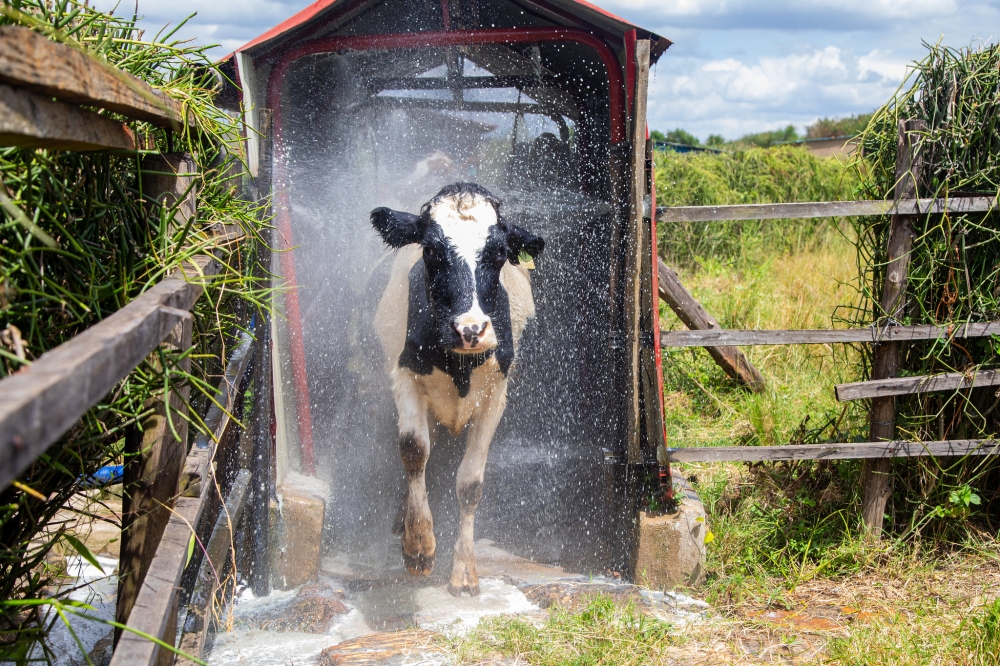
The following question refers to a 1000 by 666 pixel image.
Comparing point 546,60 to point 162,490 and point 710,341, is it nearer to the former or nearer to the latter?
point 710,341

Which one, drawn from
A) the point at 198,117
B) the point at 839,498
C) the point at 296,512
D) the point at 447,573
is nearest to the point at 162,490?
the point at 198,117

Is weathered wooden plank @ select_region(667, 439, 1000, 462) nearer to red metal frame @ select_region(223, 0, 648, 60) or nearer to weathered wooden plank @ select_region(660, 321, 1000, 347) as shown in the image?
weathered wooden plank @ select_region(660, 321, 1000, 347)

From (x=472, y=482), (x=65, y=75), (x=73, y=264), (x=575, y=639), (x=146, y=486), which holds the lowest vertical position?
(x=575, y=639)

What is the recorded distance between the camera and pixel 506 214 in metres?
6.16

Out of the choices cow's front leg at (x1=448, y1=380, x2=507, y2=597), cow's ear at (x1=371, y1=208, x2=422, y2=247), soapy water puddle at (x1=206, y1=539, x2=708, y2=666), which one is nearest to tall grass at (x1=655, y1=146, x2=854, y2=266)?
cow's front leg at (x1=448, y1=380, x2=507, y2=597)

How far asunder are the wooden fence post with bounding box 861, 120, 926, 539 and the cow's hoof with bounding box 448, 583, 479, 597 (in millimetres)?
2261

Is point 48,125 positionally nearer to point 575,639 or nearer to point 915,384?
point 575,639

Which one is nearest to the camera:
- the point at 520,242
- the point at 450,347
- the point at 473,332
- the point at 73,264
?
the point at 73,264

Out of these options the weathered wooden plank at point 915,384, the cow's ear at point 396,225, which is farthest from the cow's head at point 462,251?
the weathered wooden plank at point 915,384

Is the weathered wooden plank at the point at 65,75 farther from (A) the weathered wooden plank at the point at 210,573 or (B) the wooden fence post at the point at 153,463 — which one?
→ (A) the weathered wooden plank at the point at 210,573

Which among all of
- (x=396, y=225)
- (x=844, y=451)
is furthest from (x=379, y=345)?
(x=844, y=451)

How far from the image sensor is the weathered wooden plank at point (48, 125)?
4.51ft

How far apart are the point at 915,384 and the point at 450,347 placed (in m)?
2.53

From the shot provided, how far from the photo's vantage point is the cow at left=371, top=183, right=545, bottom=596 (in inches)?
180
